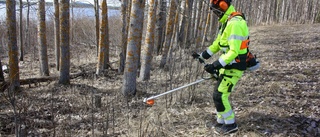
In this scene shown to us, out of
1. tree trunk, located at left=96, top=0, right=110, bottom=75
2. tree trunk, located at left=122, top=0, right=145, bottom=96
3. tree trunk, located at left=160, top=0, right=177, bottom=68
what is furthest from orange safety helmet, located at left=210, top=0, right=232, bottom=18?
tree trunk, located at left=96, top=0, right=110, bottom=75

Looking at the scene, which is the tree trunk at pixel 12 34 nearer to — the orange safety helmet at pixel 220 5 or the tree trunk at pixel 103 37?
the tree trunk at pixel 103 37

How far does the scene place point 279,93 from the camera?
→ 6051 mm

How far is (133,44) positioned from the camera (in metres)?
6.46

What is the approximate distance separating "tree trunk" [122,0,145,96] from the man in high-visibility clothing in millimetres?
2639

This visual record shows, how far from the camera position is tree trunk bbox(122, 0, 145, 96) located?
20.5ft

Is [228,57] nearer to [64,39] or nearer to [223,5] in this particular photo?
[223,5]

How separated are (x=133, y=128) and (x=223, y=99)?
6.28 feet

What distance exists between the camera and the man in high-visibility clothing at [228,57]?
3600 mm

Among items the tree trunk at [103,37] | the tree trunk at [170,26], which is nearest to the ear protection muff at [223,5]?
the tree trunk at [170,26]

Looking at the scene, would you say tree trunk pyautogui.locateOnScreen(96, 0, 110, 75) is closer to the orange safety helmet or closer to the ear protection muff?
the orange safety helmet

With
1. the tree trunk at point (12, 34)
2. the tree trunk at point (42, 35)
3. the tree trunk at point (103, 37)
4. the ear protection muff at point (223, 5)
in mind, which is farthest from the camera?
the tree trunk at point (42, 35)

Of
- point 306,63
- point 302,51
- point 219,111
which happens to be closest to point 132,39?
point 219,111

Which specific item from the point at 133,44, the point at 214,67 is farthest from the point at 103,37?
the point at 214,67

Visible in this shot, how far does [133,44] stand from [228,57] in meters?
3.38
